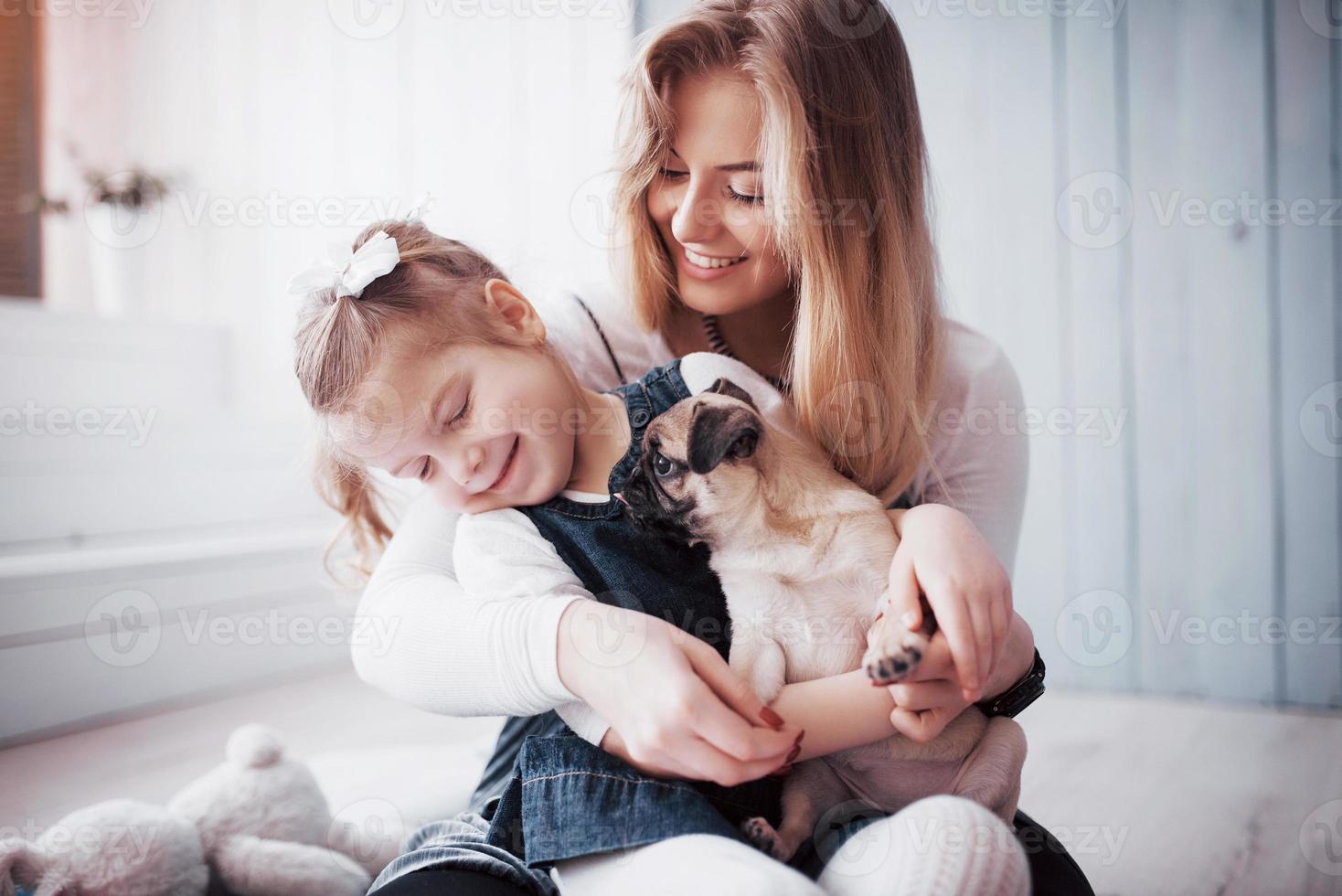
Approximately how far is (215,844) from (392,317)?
0.79m

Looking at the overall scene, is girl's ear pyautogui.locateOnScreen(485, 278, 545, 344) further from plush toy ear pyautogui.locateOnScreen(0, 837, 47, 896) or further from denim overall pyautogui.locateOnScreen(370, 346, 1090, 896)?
plush toy ear pyautogui.locateOnScreen(0, 837, 47, 896)

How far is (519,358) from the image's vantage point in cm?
103

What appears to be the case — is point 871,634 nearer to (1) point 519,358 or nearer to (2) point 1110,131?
(1) point 519,358

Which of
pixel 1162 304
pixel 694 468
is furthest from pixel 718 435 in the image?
pixel 1162 304

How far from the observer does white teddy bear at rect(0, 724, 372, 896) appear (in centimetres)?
110

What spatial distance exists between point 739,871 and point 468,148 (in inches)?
119

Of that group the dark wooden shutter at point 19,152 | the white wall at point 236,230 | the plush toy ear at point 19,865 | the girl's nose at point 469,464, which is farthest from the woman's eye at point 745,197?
the dark wooden shutter at point 19,152

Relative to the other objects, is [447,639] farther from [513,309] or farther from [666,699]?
[513,309]

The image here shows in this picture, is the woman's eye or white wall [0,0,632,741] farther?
white wall [0,0,632,741]

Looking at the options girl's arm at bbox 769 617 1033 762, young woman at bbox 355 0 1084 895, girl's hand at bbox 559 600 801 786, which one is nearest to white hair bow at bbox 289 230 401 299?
young woman at bbox 355 0 1084 895

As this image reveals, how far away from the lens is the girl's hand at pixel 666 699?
2.56ft

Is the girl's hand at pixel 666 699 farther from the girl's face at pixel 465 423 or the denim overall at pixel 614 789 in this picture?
the girl's face at pixel 465 423

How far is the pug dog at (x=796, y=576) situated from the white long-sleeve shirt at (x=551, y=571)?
0.15 metres

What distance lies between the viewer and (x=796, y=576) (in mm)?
919
